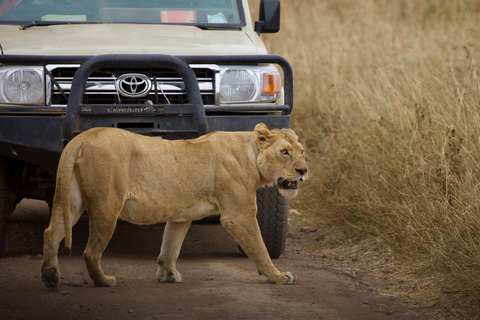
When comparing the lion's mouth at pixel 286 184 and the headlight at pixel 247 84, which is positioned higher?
the headlight at pixel 247 84

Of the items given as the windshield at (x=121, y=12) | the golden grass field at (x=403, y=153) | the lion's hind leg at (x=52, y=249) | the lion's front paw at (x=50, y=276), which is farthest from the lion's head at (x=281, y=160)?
the windshield at (x=121, y=12)

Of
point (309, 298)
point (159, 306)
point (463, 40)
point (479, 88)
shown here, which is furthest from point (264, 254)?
point (463, 40)

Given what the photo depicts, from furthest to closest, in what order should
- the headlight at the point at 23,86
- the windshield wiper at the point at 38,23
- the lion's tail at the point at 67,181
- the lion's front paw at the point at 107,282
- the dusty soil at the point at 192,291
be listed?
the windshield wiper at the point at 38,23 < the headlight at the point at 23,86 < the lion's front paw at the point at 107,282 < the lion's tail at the point at 67,181 < the dusty soil at the point at 192,291

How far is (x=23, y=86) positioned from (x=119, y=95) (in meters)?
0.63

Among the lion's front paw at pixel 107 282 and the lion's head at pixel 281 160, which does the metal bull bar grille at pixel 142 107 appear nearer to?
the lion's head at pixel 281 160

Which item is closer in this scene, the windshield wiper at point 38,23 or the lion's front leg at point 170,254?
the lion's front leg at point 170,254

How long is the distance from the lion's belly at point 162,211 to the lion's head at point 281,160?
1.36ft

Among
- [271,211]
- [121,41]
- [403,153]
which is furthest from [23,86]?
[403,153]

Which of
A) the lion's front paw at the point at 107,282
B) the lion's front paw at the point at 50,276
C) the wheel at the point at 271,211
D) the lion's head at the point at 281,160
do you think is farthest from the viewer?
the wheel at the point at 271,211

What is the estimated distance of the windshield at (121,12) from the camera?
5.20m

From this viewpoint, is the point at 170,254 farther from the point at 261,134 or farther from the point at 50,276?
the point at 261,134

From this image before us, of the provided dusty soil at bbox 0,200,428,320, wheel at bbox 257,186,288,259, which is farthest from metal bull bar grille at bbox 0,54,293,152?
dusty soil at bbox 0,200,428,320

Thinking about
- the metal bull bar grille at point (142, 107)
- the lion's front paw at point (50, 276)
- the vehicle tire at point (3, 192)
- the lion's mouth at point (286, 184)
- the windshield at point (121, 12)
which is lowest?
the lion's front paw at point (50, 276)

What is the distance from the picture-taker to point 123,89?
4.37 m
